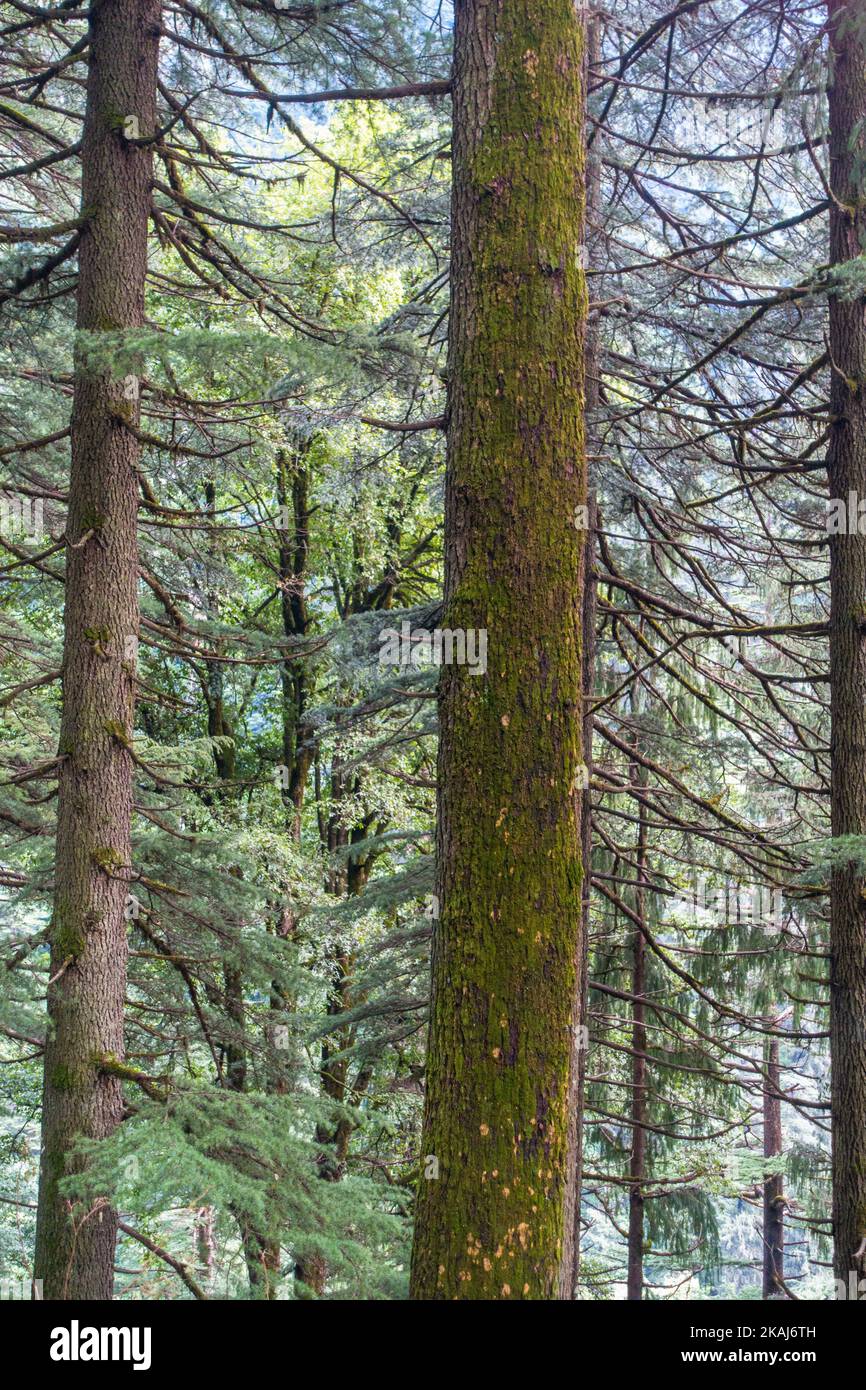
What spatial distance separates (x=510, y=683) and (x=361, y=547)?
38.0 ft

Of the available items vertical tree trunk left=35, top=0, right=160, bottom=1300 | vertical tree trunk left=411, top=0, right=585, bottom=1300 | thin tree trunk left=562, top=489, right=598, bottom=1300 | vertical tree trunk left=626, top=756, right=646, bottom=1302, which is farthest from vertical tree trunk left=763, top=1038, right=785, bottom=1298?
vertical tree trunk left=411, top=0, right=585, bottom=1300

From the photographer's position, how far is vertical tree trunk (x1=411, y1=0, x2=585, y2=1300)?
308 cm

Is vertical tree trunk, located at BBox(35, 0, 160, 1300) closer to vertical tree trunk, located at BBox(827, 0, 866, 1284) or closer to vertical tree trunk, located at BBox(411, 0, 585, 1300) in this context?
vertical tree trunk, located at BBox(411, 0, 585, 1300)

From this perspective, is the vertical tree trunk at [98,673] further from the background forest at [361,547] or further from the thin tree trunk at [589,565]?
the thin tree trunk at [589,565]

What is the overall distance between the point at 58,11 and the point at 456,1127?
5.38 metres

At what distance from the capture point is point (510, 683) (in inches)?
130

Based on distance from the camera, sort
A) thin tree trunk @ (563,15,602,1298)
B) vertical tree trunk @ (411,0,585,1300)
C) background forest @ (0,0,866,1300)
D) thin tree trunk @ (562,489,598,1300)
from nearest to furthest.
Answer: vertical tree trunk @ (411,0,585,1300) < background forest @ (0,0,866,1300) < thin tree trunk @ (562,489,598,1300) < thin tree trunk @ (563,15,602,1298)

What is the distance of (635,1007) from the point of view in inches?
464

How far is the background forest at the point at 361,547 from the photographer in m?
4.82

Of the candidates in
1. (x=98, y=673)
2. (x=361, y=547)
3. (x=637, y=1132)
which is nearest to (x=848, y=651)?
(x=98, y=673)

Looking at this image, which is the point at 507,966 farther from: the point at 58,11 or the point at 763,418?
the point at 58,11

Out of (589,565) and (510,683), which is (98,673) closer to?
(510,683)

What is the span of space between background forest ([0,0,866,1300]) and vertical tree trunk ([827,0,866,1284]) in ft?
0.21
